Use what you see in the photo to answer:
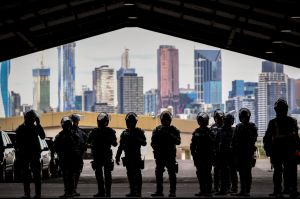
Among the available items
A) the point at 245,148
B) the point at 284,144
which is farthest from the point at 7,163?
the point at 284,144

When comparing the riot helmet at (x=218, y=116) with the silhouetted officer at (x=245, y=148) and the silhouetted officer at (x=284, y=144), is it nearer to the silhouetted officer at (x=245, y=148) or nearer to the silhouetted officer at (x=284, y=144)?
the silhouetted officer at (x=245, y=148)

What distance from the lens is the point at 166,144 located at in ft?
63.5

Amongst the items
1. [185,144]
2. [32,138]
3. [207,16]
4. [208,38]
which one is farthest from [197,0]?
[185,144]

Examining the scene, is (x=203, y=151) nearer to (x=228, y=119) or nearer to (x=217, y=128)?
(x=228, y=119)

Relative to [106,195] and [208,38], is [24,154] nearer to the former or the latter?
[106,195]

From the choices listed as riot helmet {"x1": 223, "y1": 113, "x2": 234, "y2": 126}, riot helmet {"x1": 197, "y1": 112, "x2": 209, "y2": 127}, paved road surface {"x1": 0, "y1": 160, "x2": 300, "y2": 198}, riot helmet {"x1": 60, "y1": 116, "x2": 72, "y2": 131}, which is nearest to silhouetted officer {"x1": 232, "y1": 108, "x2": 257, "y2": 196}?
paved road surface {"x1": 0, "y1": 160, "x2": 300, "y2": 198}

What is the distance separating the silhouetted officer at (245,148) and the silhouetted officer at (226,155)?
71 centimetres

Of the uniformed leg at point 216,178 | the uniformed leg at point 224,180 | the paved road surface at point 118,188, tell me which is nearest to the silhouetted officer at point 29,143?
the paved road surface at point 118,188

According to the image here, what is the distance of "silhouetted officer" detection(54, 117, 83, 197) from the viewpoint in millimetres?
19297

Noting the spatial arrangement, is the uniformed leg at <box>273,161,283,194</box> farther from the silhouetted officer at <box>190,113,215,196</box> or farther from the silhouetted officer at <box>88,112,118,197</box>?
the silhouetted officer at <box>88,112,118,197</box>

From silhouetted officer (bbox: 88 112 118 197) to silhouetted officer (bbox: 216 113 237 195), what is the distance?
104 inches

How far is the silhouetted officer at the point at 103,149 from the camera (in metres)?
19.1

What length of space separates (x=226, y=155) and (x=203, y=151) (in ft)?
3.55

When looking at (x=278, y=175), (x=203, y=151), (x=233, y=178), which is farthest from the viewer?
(x=233, y=178)
